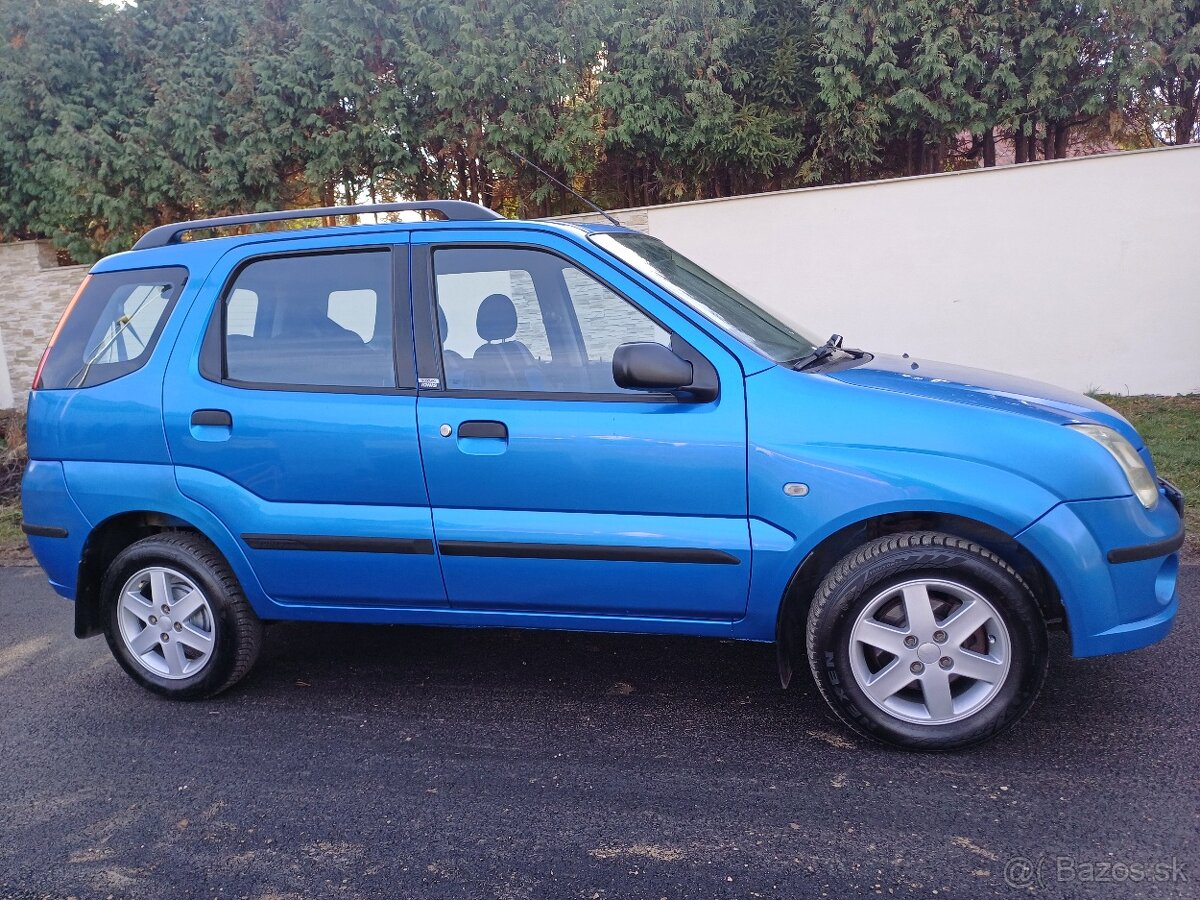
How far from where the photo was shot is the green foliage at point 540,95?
29.0 ft

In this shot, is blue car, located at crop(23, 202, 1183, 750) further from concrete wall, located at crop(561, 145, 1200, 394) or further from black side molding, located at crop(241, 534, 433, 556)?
concrete wall, located at crop(561, 145, 1200, 394)

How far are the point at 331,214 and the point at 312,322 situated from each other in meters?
0.49

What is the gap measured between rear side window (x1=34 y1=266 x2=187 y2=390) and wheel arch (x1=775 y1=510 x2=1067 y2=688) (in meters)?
2.69

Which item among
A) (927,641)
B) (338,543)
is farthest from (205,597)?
(927,641)

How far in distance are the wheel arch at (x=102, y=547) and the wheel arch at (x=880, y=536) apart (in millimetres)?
2269

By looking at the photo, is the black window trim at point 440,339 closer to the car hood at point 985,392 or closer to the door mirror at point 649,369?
the door mirror at point 649,369

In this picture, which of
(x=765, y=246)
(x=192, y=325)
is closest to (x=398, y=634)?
(x=192, y=325)

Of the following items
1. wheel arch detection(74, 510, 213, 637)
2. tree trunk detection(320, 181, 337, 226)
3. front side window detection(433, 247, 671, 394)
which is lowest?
wheel arch detection(74, 510, 213, 637)

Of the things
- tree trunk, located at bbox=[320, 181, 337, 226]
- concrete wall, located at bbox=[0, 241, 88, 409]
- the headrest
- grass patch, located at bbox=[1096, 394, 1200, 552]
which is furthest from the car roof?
concrete wall, located at bbox=[0, 241, 88, 409]

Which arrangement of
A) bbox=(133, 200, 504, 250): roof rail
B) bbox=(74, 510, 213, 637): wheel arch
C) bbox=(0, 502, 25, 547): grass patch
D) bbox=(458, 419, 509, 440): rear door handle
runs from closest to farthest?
bbox=(458, 419, 509, 440): rear door handle < bbox=(133, 200, 504, 250): roof rail < bbox=(74, 510, 213, 637): wheel arch < bbox=(0, 502, 25, 547): grass patch

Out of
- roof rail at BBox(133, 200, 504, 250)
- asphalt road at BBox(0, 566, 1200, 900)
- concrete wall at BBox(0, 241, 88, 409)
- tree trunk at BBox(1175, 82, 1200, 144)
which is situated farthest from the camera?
concrete wall at BBox(0, 241, 88, 409)

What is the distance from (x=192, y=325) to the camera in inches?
150

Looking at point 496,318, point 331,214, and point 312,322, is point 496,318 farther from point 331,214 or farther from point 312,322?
point 331,214

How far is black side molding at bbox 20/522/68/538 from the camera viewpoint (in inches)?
154
